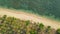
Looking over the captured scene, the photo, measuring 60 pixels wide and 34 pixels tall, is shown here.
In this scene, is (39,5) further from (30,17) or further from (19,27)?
(19,27)

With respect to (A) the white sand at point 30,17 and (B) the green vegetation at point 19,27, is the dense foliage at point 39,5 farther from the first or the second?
(B) the green vegetation at point 19,27

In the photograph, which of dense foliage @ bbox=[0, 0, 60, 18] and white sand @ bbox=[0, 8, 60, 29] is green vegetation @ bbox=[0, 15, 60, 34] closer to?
white sand @ bbox=[0, 8, 60, 29]

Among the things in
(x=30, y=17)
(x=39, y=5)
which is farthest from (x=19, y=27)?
(x=39, y=5)

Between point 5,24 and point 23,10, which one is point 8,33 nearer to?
point 5,24

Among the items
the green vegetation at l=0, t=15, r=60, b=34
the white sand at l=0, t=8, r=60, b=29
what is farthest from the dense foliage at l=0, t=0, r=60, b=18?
the green vegetation at l=0, t=15, r=60, b=34

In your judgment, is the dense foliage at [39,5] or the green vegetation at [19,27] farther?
the dense foliage at [39,5]

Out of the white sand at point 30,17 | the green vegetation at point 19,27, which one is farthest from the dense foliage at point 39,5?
the green vegetation at point 19,27

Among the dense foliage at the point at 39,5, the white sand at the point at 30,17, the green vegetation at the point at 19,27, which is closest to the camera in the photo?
the green vegetation at the point at 19,27
